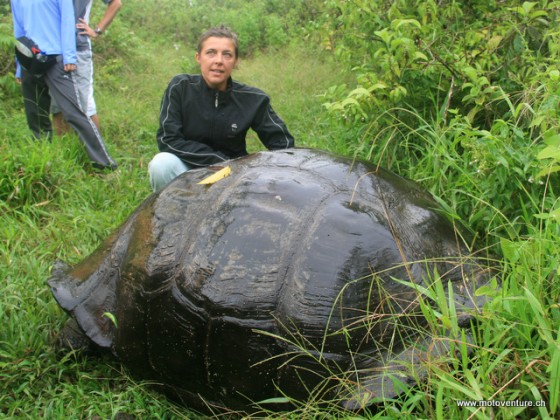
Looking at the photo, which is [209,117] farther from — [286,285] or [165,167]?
[286,285]

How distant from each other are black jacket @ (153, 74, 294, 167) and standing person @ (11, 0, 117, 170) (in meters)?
1.19

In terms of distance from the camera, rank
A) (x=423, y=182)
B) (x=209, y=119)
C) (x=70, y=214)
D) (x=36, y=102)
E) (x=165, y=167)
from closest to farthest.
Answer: (x=423, y=182) → (x=165, y=167) → (x=209, y=119) → (x=70, y=214) → (x=36, y=102)

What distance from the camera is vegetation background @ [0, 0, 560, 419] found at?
5.42ft

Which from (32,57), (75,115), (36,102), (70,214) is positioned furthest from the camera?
(36,102)

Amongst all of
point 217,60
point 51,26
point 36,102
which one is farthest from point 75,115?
point 217,60

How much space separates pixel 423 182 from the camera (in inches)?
120

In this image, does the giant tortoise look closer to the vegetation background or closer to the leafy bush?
the vegetation background

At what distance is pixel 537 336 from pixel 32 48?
431 centimetres

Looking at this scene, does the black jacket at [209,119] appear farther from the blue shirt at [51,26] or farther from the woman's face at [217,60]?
the blue shirt at [51,26]

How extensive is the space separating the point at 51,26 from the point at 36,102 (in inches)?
27.2

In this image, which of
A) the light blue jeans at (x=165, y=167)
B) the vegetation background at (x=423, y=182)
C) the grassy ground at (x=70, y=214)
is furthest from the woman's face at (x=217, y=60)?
the grassy ground at (x=70, y=214)

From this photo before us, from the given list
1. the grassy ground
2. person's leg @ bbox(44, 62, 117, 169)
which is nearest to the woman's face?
the grassy ground

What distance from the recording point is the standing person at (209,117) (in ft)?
11.4

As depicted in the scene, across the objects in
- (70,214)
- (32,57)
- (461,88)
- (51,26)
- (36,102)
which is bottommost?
(70,214)
